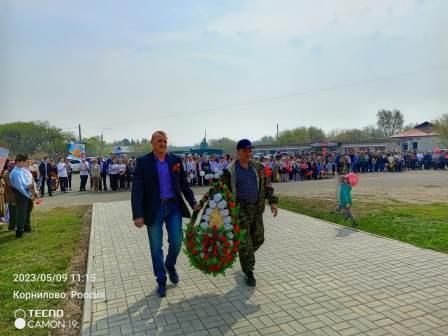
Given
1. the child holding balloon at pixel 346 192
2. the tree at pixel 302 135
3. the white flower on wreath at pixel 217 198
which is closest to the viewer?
the white flower on wreath at pixel 217 198

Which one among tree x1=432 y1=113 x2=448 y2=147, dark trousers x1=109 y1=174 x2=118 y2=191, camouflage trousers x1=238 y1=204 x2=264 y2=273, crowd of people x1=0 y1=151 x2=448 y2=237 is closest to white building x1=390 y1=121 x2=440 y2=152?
tree x1=432 y1=113 x2=448 y2=147

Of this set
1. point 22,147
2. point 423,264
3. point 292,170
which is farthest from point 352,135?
point 423,264

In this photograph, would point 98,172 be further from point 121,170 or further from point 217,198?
point 217,198

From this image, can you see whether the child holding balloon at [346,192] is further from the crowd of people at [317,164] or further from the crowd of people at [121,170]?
the crowd of people at [317,164]

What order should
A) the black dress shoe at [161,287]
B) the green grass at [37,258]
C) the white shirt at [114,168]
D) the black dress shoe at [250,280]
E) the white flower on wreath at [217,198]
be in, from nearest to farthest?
the green grass at [37,258]
the black dress shoe at [161,287]
the white flower on wreath at [217,198]
the black dress shoe at [250,280]
the white shirt at [114,168]

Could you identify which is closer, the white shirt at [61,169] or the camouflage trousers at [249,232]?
the camouflage trousers at [249,232]

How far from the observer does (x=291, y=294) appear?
4.46 metres

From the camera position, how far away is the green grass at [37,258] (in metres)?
4.39

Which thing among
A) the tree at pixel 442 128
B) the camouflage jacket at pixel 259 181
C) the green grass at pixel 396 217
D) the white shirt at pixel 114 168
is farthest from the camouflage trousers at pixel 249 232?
the tree at pixel 442 128

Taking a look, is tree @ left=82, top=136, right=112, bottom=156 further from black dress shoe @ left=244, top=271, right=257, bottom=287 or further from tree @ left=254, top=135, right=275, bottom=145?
black dress shoe @ left=244, top=271, right=257, bottom=287

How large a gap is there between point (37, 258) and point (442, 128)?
56536 mm

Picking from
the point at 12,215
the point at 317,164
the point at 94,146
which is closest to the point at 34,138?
the point at 94,146

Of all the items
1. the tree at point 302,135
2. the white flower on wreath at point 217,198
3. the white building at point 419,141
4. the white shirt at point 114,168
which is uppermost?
the tree at point 302,135

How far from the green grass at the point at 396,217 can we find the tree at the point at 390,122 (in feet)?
242
